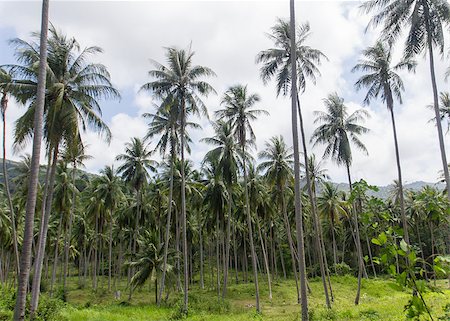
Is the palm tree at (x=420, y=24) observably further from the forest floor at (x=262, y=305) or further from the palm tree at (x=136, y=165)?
the palm tree at (x=136, y=165)

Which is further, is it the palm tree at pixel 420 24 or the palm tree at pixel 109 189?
the palm tree at pixel 109 189

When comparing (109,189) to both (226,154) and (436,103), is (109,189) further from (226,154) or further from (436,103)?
(436,103)

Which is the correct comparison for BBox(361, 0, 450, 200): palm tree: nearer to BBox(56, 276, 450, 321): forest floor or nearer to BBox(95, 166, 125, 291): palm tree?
BBox(56, 276, 450, 321): forest floor

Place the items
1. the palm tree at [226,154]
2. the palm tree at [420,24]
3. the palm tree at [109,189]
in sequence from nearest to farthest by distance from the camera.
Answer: the palm tree at [420,24]
the palm tree at [226,154]
the palm tree at [109,189]

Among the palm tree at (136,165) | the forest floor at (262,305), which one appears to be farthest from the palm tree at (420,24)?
the palm tree at (136,165)

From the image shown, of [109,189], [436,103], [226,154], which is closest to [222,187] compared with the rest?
[226,154]

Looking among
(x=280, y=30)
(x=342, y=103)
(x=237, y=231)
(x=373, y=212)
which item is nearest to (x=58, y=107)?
(x=280, y=30)

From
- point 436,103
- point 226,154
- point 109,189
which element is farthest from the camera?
point 109,189

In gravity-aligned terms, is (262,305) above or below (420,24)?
below

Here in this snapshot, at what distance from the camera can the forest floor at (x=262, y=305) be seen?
17.5m

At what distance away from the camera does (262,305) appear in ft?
92.9

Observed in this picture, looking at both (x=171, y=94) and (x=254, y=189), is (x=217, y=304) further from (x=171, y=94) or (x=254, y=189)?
(x=171, y=94)

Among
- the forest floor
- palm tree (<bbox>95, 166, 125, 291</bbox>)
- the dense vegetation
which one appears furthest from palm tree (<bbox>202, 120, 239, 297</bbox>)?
palm tree (<bbox>95, 166, 125, 291</bbox>)

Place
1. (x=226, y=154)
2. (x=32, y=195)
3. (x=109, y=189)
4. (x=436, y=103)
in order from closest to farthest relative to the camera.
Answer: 1. (x=32, y=195)
2. (x=436, y=103)
3. (x=226, y=154)
4. (x=109, y=189)
